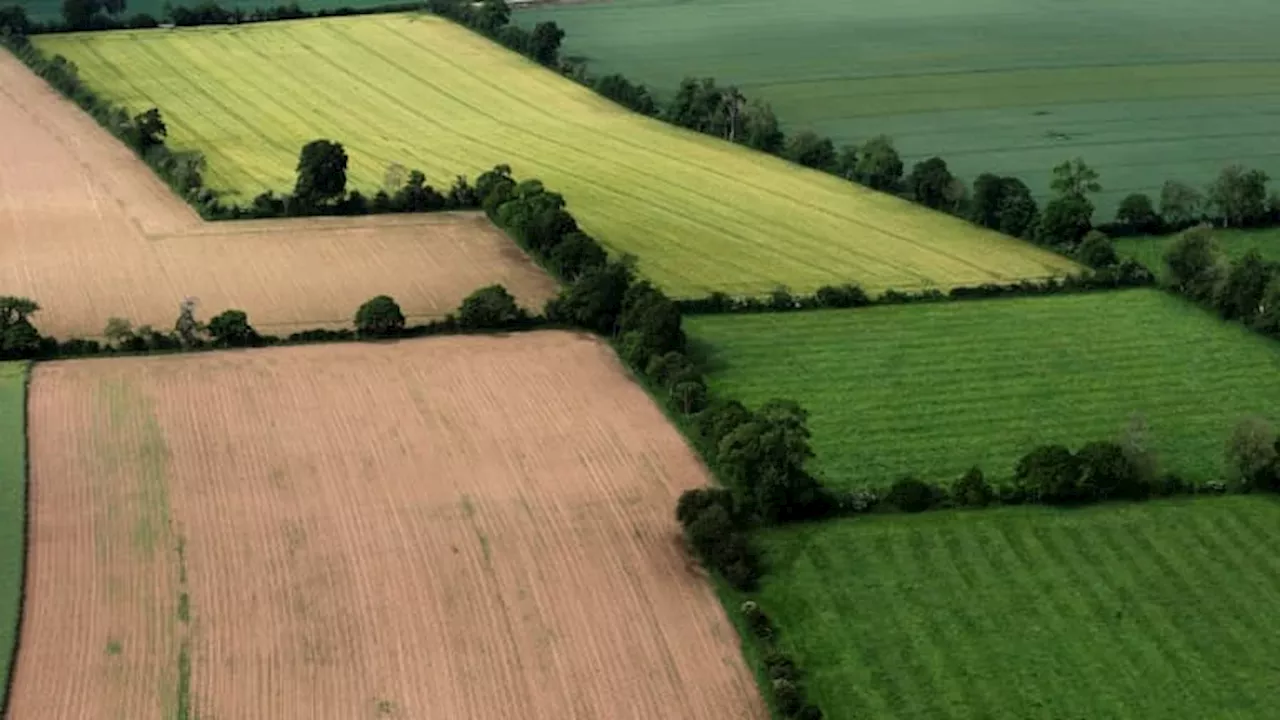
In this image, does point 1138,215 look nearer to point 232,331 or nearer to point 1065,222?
point 1065,222

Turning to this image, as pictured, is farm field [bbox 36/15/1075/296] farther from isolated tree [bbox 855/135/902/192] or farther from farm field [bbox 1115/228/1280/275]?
farm field [bbox 1115/228/1280/275]

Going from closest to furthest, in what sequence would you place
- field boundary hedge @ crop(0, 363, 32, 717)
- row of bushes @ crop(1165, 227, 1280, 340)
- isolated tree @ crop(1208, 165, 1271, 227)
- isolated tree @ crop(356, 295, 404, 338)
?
field boundary hedge @ crop(0, 363, 32, 717)
isolated tree @ crop(356, 295, 404, 338)
row of bushes @ crop(1165, 227, 1280, 340)
isolated tree @ crop(1208, 165, 1271, 227)

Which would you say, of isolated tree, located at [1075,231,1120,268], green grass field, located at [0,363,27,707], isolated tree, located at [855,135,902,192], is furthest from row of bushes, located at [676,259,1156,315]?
green grass field, located at [0,363,27,707]

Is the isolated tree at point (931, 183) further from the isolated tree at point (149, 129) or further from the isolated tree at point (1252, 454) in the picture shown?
the isolated tree at point (149, 129)

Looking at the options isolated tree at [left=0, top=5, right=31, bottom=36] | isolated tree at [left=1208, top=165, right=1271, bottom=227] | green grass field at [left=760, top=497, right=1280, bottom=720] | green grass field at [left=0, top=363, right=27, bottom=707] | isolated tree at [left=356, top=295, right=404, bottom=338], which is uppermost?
isolated tree at [left=1208, top=165, right=1271, bottom=227]

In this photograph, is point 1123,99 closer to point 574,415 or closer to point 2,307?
point 574,415
